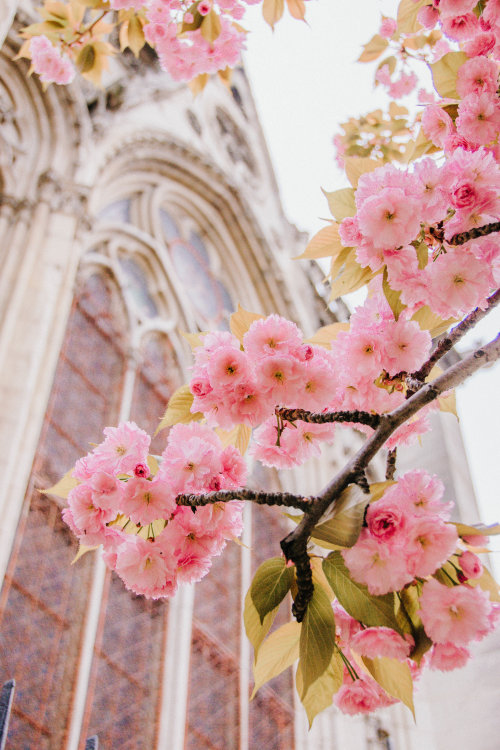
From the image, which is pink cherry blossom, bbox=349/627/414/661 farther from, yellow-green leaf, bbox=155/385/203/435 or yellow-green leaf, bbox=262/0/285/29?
yellow-green leaf, bbox=262/0/285/29

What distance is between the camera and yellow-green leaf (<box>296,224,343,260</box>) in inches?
64.7

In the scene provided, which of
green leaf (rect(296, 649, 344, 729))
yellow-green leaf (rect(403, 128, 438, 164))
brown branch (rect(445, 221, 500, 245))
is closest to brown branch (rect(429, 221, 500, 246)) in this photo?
brown branch (rect(445, 221, 500, 245))

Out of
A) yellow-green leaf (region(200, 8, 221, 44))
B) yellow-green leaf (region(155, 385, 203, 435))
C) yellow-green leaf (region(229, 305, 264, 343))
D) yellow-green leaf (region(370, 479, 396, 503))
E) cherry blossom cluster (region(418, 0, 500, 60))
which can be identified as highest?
yellow-green leaf (region(200, 8, 221, 44))

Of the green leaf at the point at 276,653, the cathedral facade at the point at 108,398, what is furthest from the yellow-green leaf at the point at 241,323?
the cathedral facade at the point at 108,398

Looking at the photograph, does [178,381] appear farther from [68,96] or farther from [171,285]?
[68,96]

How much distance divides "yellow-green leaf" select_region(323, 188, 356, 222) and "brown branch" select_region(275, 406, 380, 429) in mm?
460

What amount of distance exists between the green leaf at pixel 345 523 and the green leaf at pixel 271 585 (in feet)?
0.40

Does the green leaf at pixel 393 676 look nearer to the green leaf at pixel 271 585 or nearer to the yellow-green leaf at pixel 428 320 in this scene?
the green leaf at pixel 271 585

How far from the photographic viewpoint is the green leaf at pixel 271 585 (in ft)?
4.10

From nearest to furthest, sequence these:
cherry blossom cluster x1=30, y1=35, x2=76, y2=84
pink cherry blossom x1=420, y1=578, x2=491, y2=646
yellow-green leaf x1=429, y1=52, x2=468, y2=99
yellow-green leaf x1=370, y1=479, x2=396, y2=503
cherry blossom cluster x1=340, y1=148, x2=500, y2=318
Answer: pink cherry blossom x1=420, y1=578, x2=491, y2=646 < yellow-green leaf x1=370, y1=479, x2=396, y2=503 < cherry blossom cluster x1=340, y1=148, x2=500, y2=318 < yellow-green leaf x1=429, y1=52, x2=468, y2=99 < cherry blossom cluster x1=30, y1=35, x2=76, y2=84

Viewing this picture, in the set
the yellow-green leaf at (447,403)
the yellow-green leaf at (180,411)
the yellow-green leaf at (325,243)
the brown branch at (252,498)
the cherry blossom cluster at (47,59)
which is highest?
the cherry blossom cluster at (47,59)

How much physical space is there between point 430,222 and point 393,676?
894mm

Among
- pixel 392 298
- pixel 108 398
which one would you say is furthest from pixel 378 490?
pixel 108 398

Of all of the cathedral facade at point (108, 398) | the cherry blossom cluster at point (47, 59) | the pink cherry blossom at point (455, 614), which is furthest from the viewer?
the cathedral facade at point (108, 398)
